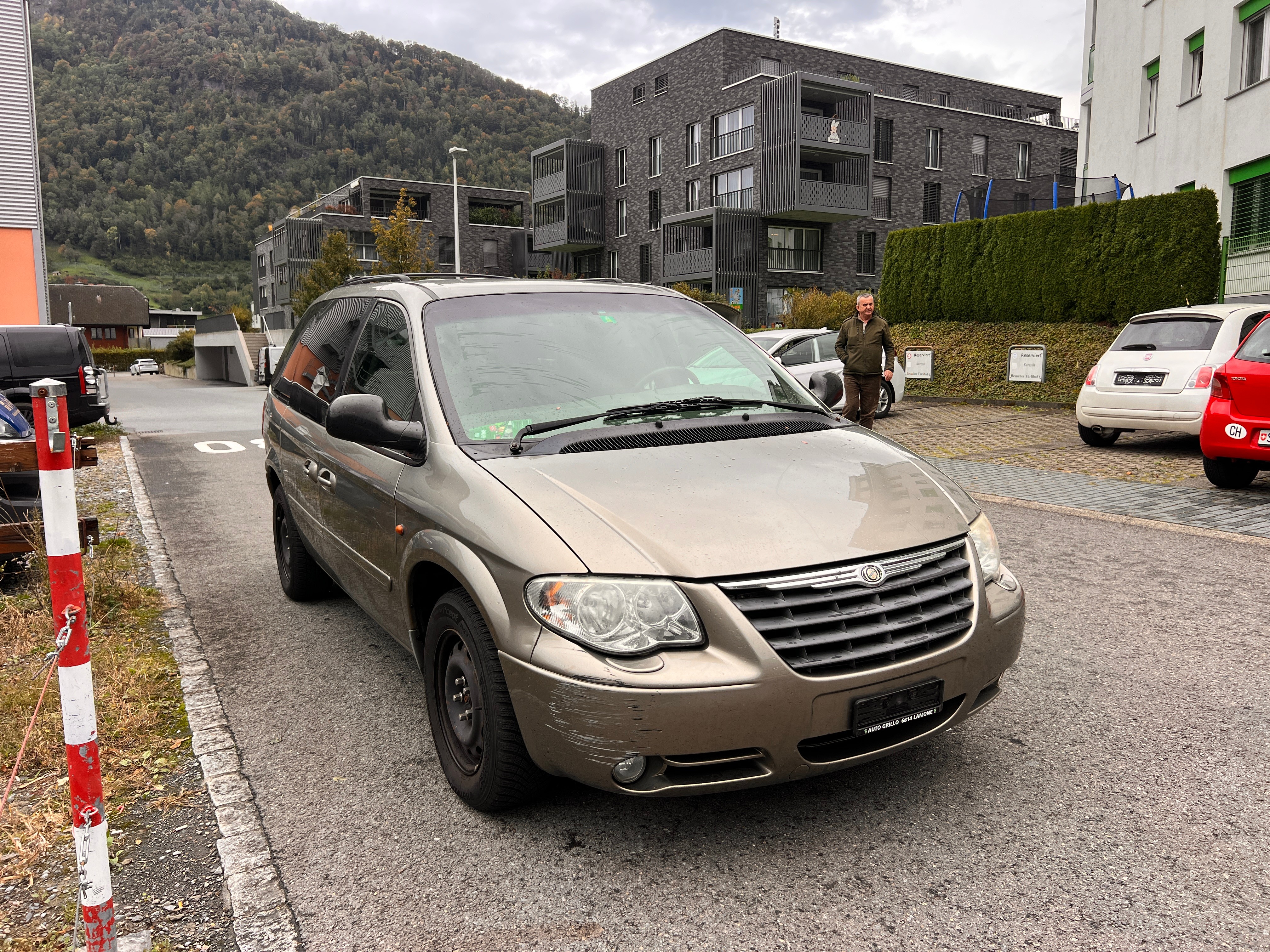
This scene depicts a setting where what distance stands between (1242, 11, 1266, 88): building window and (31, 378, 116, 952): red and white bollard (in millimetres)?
22001

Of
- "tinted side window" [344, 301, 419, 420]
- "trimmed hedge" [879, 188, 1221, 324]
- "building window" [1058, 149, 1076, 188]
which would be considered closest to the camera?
"tinted side window" [344, 301, 419, 420]

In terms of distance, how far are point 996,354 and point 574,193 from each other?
34869 mm

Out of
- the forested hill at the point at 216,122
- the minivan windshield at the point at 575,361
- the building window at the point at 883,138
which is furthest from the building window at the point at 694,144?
the forested hill at the point at 216,122

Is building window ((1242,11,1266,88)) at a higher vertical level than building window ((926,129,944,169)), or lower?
lower

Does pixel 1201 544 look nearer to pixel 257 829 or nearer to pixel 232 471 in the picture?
pixel 257 829

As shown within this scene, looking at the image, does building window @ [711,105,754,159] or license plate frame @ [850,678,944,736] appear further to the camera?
building window @ [711,105,754,159]

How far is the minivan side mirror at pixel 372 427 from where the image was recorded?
134 inches

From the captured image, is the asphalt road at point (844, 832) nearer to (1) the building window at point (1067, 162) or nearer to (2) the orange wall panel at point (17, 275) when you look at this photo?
(2) the orange wall panel at point (17, 275)

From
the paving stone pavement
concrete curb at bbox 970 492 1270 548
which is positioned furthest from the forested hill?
concrete curb at bbox 970 492 1270 548

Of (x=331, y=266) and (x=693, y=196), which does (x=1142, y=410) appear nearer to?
(x=693, y=196)

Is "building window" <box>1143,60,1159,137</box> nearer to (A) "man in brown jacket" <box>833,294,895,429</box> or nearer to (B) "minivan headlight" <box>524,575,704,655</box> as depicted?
(A) "man in brown jacket" <box>833,294,895,429</box>

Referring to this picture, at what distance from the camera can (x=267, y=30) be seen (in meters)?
148

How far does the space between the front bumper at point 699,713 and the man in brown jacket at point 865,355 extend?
8.78 metres

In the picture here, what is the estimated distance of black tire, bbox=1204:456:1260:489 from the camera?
8.80 metres
